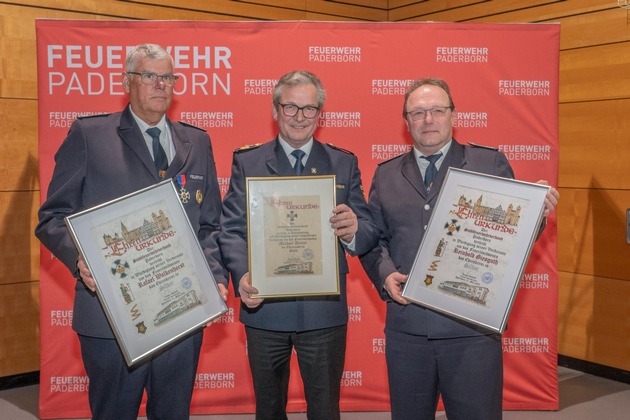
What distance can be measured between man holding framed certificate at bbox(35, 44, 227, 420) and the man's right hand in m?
0.07

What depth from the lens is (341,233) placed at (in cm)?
228

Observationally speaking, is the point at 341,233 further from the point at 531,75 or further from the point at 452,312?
the point at 531,75

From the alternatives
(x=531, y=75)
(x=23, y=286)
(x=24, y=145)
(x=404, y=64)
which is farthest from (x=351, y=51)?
(x=23, y=286)

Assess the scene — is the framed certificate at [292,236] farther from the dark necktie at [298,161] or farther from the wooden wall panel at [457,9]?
the wooden wall panel at [457,9]

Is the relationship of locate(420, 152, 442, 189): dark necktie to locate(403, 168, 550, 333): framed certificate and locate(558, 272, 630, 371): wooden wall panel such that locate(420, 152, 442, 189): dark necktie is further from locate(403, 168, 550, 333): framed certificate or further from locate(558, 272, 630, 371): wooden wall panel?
locate(558, 272, 630, 371): wooden wall panel

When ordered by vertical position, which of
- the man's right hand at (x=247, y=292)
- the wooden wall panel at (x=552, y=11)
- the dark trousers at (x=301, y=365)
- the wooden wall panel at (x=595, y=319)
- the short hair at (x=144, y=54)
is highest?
the wooden wall panel at (x=552, y=11)

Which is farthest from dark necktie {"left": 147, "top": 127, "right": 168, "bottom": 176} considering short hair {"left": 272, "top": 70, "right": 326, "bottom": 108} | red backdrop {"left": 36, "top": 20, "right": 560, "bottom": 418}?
red backdrop {"left": 36, "top": 20, "right": 560, "bottom": 418}

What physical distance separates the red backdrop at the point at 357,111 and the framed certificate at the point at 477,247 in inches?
72.5

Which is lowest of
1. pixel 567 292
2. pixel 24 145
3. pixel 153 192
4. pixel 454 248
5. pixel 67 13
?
pixel 567 292

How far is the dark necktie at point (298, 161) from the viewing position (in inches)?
95.8

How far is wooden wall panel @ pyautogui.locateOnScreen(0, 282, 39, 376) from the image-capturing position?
15.3 feet

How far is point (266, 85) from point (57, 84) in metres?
1.24

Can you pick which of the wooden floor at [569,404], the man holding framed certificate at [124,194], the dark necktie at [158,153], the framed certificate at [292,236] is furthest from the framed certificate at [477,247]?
the wooden floor at [569,404]

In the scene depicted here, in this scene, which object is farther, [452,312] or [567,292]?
[567,292]
